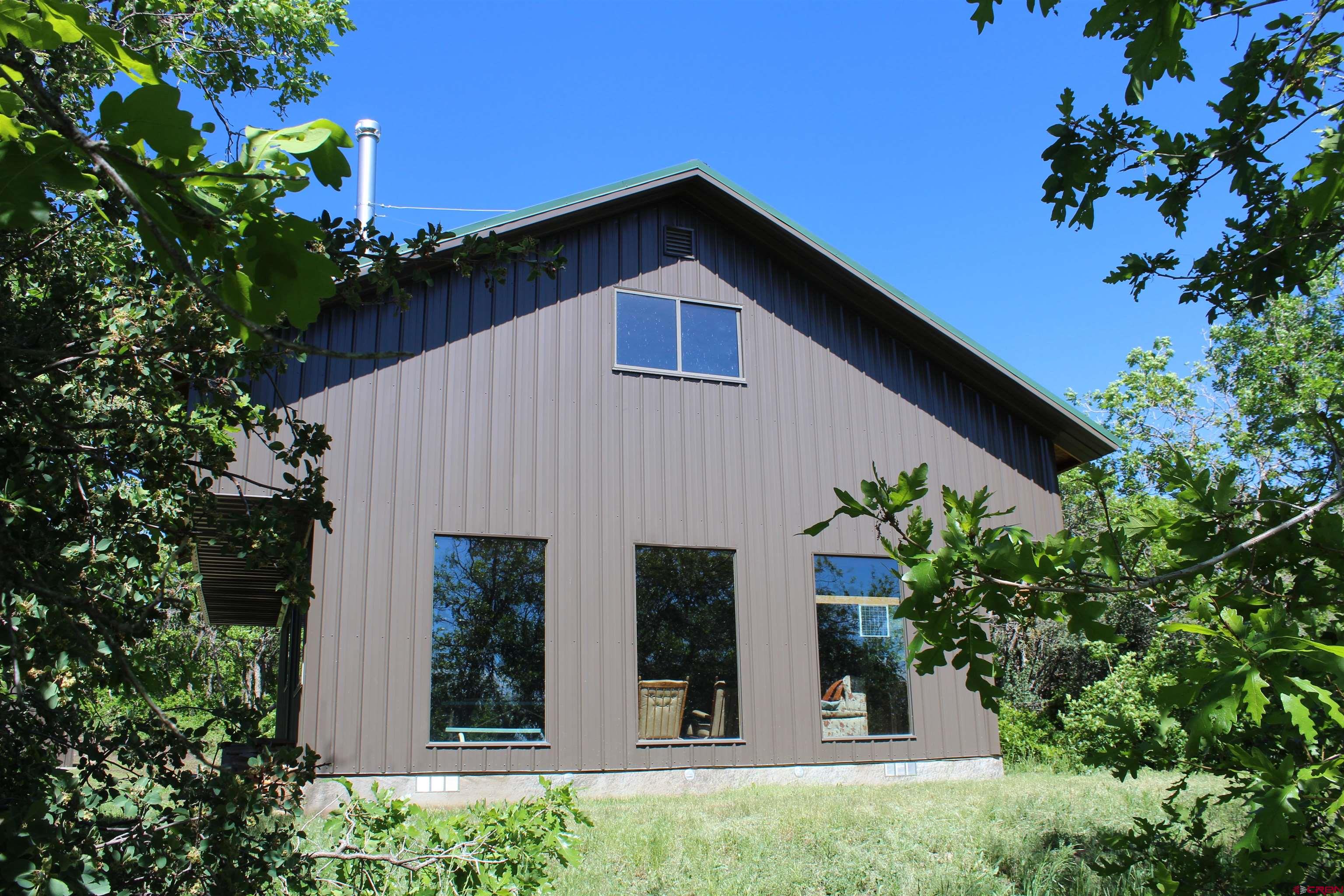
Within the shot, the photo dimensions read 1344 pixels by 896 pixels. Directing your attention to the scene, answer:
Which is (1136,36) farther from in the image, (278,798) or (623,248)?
(623,248)

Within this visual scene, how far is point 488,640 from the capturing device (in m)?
9.06

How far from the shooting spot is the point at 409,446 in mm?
9258

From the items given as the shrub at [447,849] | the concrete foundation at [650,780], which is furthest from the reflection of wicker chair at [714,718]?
the shrub at [447,849]

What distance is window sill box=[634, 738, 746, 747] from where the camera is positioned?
30.5ft

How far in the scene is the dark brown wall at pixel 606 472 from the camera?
876 cm

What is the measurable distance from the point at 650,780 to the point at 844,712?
92.2 inches

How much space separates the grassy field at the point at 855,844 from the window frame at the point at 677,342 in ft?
14.6

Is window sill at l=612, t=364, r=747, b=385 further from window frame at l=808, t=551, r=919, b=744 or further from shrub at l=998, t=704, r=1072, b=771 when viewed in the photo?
shrub at l=998, t=704, r=1072, b=771

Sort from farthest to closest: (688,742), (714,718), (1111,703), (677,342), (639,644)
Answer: (1111,703)
(677,342)
(714,718)
(639,644)
(688,742)

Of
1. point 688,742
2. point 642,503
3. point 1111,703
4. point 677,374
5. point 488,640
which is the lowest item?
point 688,742

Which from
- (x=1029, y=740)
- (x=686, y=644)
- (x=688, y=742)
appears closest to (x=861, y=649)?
(x=686, y=644)

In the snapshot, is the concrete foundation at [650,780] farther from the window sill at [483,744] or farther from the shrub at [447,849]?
the shrub at [447,849]

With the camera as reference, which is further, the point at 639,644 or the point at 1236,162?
the point at 639,644

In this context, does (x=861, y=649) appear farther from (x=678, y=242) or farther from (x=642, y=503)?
(x=678, y=242)
